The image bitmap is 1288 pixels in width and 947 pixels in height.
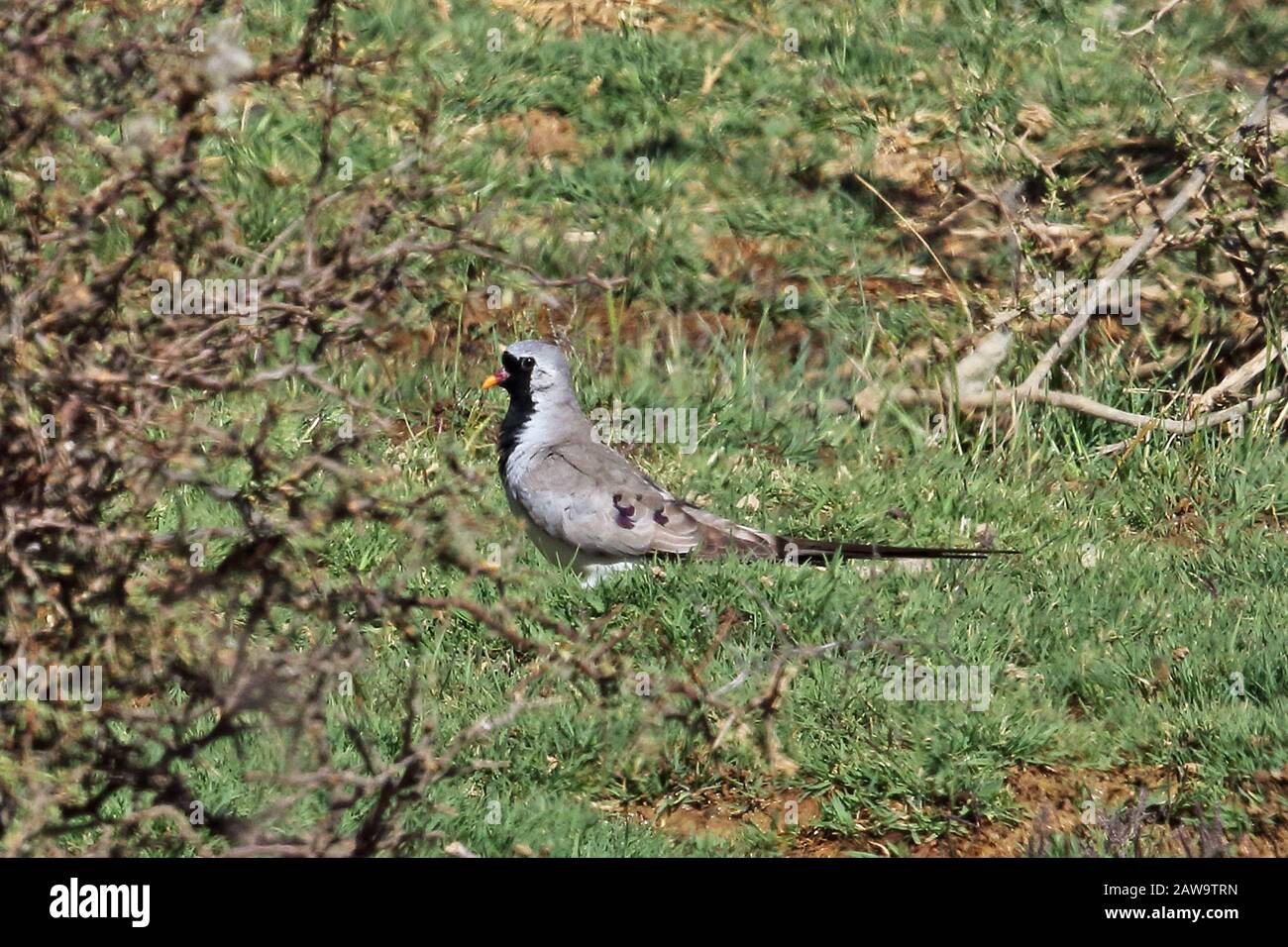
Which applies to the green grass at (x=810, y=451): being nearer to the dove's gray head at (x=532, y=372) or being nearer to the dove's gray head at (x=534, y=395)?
the dove's gray head at (x=534, y=395)

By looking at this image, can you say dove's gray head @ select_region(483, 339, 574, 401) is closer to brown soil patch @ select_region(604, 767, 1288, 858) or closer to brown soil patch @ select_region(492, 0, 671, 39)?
brown soil patch @ select_region(604, 767, 1288, 858)

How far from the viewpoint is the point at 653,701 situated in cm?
562

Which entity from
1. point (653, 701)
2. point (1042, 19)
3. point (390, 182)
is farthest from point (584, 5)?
point (390, 182)

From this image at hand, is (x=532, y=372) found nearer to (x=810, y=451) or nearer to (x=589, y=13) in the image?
(x=810, y=451)

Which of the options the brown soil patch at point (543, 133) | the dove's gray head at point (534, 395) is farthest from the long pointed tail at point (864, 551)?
the brown soil patch at point (543, 133)

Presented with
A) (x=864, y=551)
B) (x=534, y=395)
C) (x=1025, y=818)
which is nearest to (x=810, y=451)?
(x=864, y=551)

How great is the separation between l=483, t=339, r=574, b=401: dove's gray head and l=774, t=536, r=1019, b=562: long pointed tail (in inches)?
48.2

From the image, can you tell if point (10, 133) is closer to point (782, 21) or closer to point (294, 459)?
point (294, 459)

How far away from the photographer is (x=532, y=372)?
7.52 metres

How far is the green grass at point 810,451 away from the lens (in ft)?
18.1

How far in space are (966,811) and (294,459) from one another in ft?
8.16

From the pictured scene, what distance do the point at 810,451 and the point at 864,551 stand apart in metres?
1.06

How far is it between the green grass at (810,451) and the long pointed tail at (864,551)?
0.10 meters

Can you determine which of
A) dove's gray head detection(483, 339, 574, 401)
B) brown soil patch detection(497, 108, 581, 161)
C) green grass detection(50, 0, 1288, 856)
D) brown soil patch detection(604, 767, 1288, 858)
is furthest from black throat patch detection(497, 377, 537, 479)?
brown soil patch detection(604, 767, 1288, 858)
